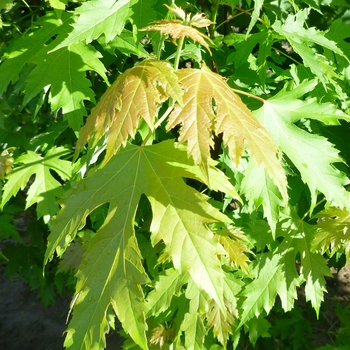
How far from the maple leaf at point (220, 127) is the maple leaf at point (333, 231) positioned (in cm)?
46

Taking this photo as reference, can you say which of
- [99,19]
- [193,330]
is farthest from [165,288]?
[99,19]

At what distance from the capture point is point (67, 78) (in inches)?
50.3

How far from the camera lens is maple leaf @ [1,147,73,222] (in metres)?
1.46

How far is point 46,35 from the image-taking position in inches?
52.5

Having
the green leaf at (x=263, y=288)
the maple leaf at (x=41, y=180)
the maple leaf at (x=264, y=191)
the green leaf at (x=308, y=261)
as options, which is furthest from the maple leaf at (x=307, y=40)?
the maple leaf at (x=41, y=180)

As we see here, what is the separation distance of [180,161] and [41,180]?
2.43 ft

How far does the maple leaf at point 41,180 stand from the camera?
1465mm

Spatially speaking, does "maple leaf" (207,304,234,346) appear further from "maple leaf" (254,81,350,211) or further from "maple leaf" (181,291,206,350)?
"maple leaf" (254,81,350,211)

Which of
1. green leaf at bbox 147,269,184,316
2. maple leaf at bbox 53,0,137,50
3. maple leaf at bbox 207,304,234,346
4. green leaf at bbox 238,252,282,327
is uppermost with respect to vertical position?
maple leaf at bbox 53,0,137,50

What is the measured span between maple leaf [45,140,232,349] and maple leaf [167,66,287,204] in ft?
0.29

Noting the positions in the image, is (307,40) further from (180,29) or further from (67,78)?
(67,78)

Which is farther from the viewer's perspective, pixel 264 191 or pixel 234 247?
pixel 234 247

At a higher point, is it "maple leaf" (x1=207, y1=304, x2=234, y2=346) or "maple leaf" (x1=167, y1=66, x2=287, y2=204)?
"maple leaf" (x1=167, y1=66, x2=287, y2=204)

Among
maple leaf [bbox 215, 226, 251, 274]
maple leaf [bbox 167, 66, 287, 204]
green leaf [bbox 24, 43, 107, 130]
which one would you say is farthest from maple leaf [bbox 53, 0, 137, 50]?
maple leaf [bbox 215, 226, 251, 274]
